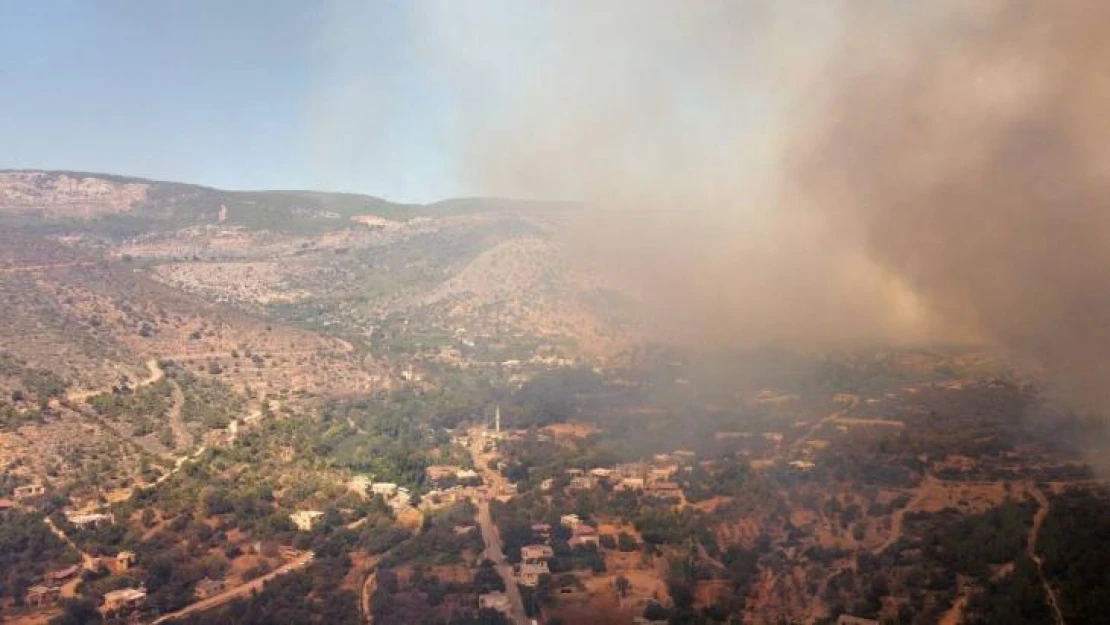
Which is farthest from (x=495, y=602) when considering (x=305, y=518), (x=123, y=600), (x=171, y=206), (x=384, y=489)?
(x=171, y=206)

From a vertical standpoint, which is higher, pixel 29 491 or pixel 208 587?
pixel 29 491

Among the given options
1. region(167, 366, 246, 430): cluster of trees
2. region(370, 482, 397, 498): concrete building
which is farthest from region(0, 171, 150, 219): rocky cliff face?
region(370, 482, 397, 498): concrete building

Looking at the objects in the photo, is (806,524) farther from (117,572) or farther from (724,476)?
(117,572)

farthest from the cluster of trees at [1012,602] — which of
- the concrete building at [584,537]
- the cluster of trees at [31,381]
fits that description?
the cluster of trees at [31,381]

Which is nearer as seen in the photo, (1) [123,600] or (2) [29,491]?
(1) [123,600]

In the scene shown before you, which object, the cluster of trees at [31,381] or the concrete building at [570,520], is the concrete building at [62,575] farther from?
the concrete building at [570,520]

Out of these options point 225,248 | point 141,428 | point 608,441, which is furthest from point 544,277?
point 141,428

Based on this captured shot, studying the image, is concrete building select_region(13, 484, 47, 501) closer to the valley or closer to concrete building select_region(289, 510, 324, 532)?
the valley

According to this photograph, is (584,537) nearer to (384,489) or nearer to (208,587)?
(384,489)

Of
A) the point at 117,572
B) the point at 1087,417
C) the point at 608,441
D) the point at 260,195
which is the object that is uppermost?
the point at 260,195
